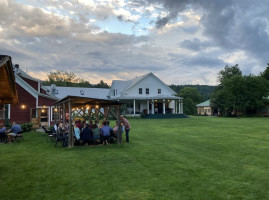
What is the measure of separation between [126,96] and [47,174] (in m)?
34.8

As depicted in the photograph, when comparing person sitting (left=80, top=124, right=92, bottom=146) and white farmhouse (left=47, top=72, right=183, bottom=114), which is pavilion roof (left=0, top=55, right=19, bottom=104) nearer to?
person sitting (left=80, top=124, right=92, bottom=146)

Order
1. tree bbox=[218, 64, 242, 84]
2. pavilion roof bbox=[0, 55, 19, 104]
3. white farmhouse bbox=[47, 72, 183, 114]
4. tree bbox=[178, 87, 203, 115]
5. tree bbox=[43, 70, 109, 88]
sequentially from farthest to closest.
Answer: tree bbox=[178, 87, 203, 115], tree bbox=[218, 64, 242, 84], tree bbox=[43, 70, 109, 88], white farmhouse bbox=[47, 72, 183, 114], pavilion roof bbox=[0, 55, 19, 104]

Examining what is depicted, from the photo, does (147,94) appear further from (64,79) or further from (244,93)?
(64,79)

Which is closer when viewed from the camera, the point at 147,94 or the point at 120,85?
the point at 147,94

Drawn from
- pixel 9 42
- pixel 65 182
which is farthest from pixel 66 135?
pixel 9 42

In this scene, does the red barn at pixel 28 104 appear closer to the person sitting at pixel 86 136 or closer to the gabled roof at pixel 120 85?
the person sitting at pixel 86 136

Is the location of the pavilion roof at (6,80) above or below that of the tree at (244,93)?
below

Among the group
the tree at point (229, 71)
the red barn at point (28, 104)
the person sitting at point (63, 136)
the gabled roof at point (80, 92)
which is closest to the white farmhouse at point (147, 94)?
the gabled roof at point (80, 92)

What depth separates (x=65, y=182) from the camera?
6.15 meters

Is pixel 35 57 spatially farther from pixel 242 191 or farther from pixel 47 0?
pixel 242 191

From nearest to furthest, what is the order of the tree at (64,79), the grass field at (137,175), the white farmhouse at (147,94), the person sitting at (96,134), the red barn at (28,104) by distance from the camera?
the grass field at (137,175)
the person sitting at (96,134)
the red barn at (28,104)
the white farmhouse at (147,94)
the tree at (64,79)

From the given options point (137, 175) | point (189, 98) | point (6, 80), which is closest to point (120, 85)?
point (137, 175)

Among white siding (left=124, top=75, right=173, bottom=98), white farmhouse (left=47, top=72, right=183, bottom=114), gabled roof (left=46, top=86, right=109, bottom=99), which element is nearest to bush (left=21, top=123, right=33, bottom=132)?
white farmhouse (left=47, top=72, right=183, bottom=114)

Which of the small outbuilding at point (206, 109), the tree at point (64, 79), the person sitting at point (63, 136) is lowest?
the person sitting at point (63, 136)
